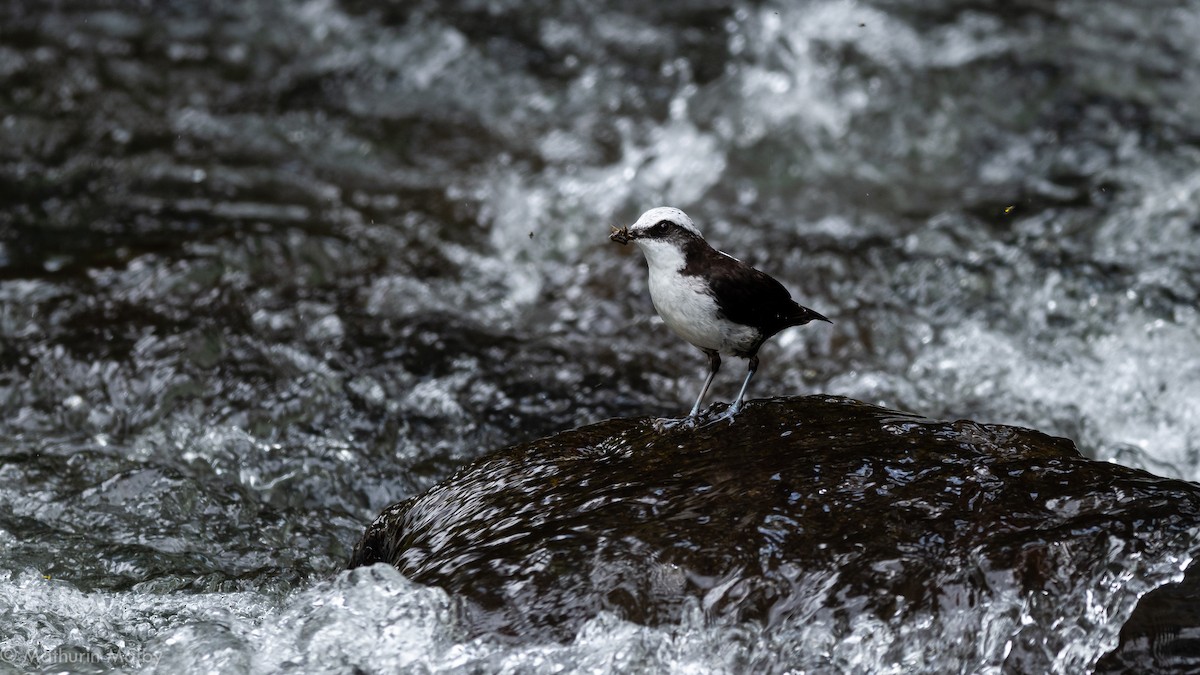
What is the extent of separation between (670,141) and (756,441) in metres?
5.07

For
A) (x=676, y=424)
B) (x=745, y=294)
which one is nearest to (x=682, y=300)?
(x=745, y=294)

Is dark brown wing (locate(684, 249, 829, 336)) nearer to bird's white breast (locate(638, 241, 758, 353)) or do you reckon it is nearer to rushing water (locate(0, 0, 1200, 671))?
bird's white breast (locate(638, 241, 758, 353))

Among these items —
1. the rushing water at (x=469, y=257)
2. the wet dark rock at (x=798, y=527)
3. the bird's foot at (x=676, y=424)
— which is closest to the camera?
the wet dark rock at (x=798, y=527)

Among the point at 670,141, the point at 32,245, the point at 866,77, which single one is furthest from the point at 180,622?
the point at 866,77

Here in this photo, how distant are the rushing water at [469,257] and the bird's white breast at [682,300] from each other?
1.06 metres

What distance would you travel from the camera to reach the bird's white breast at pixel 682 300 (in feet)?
11.6

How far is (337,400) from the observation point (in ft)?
17.1

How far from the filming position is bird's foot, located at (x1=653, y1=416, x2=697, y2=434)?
12.4ft

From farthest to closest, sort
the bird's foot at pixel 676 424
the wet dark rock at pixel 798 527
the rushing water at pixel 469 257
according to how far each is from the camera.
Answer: the rushing water at pixel 469 257 → the bird's foot at pixel 676 424 → the wet dark rock at pixel 798 527

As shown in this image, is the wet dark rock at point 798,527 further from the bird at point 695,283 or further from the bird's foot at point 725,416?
the bird at point 695,283

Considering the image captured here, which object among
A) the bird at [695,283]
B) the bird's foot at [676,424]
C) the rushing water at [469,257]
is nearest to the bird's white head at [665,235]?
the bird at [695,283]

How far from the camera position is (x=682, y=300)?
3561 millimetres

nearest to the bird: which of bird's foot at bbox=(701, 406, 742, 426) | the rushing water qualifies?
bird's foot at bbox=(701, 406, 742, 426)

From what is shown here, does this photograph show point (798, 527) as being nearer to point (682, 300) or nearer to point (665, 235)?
point (682, 300)
